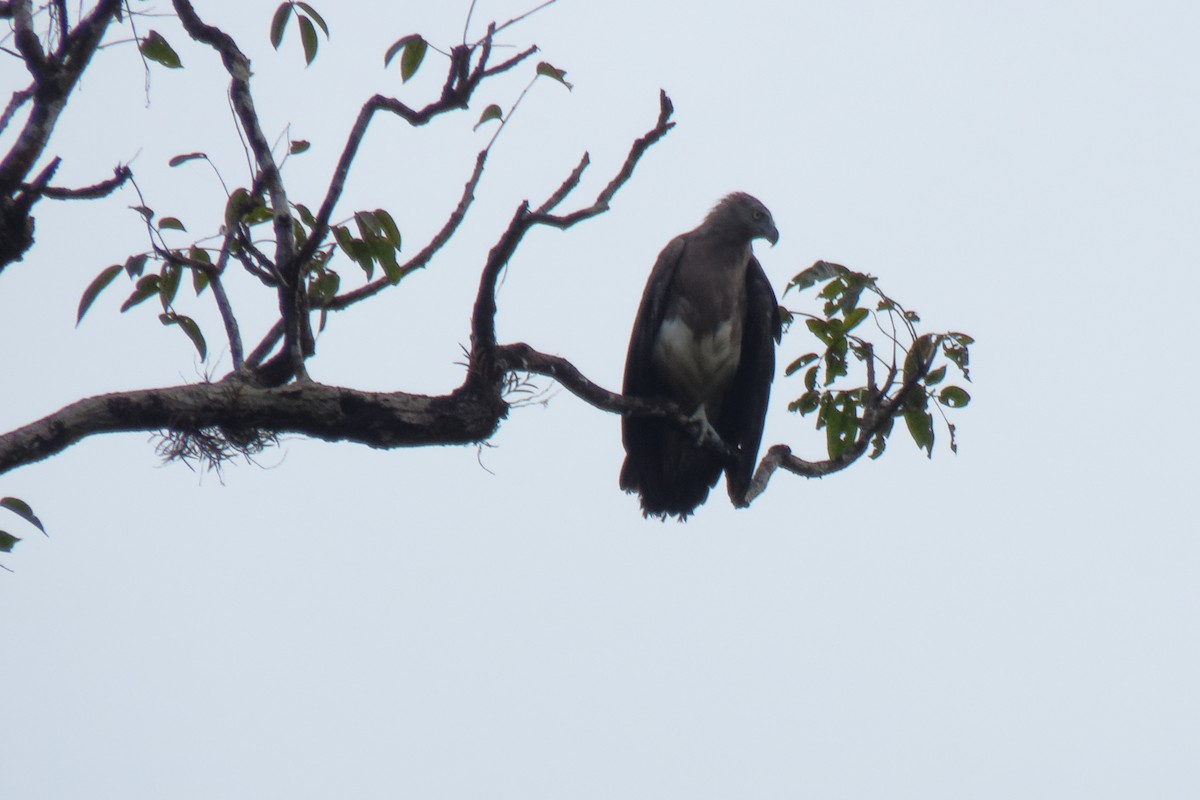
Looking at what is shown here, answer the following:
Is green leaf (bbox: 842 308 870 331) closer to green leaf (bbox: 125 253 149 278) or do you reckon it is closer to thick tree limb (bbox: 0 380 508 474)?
thick tree limb (bbox: 0 380 508 474)

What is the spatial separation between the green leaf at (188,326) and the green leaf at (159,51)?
59 centimetres

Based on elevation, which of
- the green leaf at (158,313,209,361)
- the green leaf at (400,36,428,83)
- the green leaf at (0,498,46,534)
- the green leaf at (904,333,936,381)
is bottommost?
the green leaf at (0,498,46,534)

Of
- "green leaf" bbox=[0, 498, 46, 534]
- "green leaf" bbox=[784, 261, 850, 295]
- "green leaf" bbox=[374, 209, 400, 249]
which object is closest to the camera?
"green leaf" bbox=[0, 498, 46, 534]

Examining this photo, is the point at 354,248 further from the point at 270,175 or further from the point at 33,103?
the point at 33,103

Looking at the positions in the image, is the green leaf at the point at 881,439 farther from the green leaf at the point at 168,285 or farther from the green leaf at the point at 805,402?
the green leaf at the point at 168,285

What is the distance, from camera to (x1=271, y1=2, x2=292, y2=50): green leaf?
2844mm

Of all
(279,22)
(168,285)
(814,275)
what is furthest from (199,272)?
(814,275)

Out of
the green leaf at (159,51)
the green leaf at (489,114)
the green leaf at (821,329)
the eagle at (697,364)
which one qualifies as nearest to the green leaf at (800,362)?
the green leaf at (821,329)

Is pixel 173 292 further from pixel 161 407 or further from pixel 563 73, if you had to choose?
pixel 563 73

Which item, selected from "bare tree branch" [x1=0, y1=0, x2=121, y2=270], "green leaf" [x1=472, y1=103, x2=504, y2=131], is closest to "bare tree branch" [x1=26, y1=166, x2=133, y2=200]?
"bare tree branch" [x1=0, y1=0, x2=121, y2=270]

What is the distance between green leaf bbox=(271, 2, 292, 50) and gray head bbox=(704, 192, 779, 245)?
370 cm

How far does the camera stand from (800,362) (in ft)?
14.8

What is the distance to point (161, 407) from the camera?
2.81 meters

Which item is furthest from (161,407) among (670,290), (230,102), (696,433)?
(670,290)
